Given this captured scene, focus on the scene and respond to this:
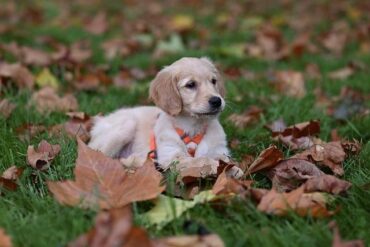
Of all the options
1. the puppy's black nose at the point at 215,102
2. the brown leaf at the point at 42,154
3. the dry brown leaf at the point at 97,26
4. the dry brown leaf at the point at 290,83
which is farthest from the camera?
the dry brown leaf at the point at 97,26

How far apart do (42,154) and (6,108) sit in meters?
1.15

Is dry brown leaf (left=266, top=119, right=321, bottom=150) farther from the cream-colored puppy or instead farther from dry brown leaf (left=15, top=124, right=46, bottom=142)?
dry brown leaf (left=15, top=124, right=46, bottom=142)

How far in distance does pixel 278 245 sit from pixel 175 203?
539 mm

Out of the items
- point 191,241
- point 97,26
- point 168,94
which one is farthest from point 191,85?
point 97,26

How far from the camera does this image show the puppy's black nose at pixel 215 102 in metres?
3.76

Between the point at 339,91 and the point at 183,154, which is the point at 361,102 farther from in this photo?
the point at 183,154

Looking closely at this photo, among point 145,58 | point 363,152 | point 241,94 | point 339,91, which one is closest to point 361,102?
point 339,91

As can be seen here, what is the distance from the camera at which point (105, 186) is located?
282cm

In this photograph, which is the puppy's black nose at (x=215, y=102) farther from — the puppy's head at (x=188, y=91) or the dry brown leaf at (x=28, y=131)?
the dry brown leaf at (x=28, y=131)

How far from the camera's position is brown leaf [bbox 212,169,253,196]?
2.88m

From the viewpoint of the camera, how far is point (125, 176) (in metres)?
2.86

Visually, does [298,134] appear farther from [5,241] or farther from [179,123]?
[5,241]

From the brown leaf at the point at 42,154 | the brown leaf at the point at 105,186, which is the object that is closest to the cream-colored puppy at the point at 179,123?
the brown leaf at the point at 42,154

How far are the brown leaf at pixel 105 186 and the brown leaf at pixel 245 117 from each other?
1.68 meters
